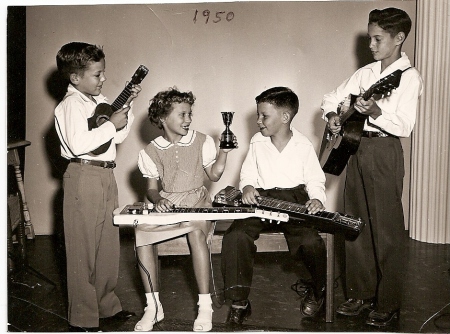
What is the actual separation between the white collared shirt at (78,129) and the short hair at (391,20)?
1.39 metres

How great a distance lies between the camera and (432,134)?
3557mm

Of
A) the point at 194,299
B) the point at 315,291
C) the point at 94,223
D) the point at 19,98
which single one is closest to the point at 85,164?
the point at 94,223

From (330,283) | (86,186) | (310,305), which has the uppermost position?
(86,186)

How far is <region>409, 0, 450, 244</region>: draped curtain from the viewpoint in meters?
3.40

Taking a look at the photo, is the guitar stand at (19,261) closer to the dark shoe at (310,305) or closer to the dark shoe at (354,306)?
the dark shoe at (310,305)

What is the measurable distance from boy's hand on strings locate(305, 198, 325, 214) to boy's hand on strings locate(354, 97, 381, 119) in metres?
0.48

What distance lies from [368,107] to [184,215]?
39.3 inches

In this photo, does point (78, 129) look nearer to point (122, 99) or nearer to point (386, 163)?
point (122, 99)

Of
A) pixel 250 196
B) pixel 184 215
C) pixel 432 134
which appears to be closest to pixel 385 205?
pixel 250 196

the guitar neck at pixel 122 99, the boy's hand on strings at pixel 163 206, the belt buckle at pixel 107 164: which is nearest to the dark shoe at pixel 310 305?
the boy's hand on strings at pixel 163 206

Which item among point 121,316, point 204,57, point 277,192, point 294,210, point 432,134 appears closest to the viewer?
point 294,210

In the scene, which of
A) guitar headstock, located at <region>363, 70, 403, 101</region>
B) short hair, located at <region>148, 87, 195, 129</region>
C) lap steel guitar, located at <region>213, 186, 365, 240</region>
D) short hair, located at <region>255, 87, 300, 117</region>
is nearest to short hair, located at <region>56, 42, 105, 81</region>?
short hair, located at <region>148, 87, 195, 129</region>

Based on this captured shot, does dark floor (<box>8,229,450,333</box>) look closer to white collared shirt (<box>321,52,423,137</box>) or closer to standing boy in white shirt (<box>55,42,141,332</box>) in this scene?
standing boy in white shirt (<box>55,42,141,332</box>)

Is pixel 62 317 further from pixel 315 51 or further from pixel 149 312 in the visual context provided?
pixel 315 51
